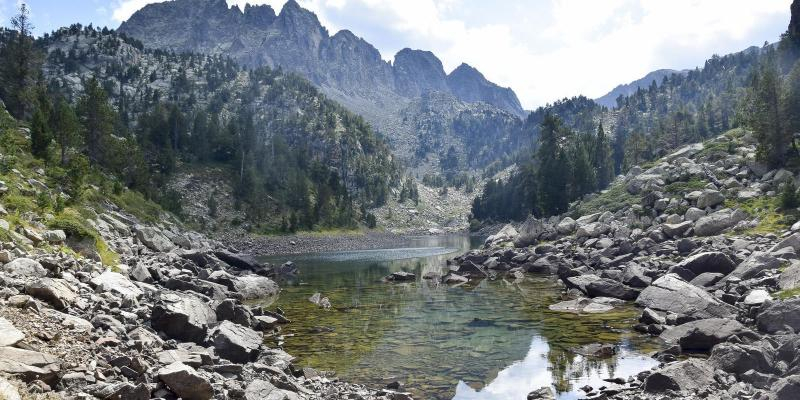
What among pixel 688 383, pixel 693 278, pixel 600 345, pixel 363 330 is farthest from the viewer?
pixel 693 278

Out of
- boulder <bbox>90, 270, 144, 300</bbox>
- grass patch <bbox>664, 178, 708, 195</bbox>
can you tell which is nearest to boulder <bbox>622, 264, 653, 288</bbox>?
grass patch <bbox>664, 178, 708, 195</bbox>

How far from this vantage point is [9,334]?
13.1 m

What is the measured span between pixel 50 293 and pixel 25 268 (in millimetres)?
2618

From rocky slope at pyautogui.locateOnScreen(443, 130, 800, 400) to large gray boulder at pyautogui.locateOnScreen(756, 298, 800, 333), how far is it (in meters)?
0.05

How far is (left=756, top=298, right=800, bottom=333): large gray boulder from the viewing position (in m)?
22.8

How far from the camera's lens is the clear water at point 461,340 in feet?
71.3

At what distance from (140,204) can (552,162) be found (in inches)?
3320

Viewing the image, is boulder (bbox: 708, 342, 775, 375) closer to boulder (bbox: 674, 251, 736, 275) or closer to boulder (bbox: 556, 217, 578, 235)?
boulder (bbox: 674, 251, 736, 275)

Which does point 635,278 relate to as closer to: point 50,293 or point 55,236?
point 50,293

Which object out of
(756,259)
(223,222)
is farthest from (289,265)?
(223,222)

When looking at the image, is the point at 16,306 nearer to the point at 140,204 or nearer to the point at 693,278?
the point at 693,278

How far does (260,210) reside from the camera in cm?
14362

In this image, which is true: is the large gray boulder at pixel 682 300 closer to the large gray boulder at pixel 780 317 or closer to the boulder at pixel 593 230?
the large gray boulder at pixel 780 317

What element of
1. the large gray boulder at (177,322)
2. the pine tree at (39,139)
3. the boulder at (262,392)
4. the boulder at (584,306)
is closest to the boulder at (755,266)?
the boulder at (584,306)
